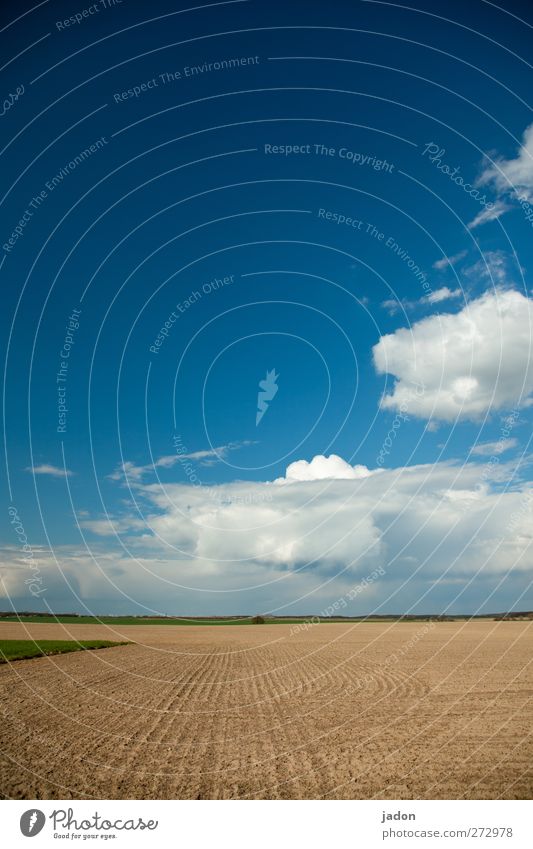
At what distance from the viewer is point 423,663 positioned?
151 feet

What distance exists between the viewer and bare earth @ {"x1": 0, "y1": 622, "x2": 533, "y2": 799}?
1294 cm

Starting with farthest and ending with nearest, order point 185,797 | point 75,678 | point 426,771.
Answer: point 75,678 < point 426,771 < point 185,797

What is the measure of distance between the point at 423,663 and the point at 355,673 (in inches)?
→ 428

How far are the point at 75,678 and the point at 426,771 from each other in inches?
1098

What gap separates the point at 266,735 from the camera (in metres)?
18.6

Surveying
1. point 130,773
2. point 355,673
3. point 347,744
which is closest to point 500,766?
point 347,744

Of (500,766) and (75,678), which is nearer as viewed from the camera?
(500,766)

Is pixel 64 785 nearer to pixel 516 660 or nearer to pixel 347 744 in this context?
pixel 347 744

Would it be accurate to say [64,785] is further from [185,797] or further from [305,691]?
[305,691]

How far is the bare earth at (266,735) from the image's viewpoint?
42.4 ft

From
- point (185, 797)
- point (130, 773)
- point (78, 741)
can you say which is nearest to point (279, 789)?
point (185, 797)

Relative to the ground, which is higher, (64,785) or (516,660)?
(64,785)
